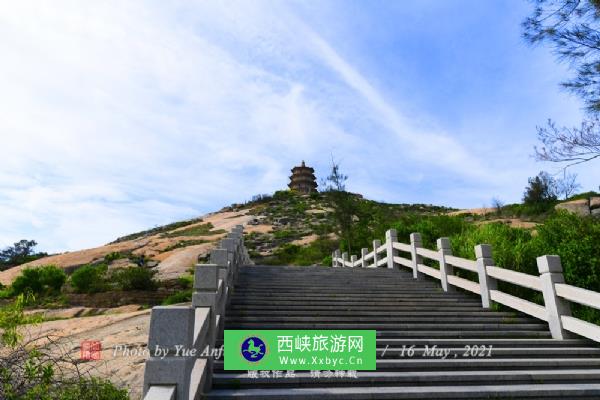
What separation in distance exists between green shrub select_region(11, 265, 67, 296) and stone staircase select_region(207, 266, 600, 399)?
39.8 ft

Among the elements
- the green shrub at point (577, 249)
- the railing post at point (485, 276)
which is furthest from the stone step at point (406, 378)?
the railing post at point (485, 276)

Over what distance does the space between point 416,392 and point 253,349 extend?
1879 mm

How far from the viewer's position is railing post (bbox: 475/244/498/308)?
7191mm

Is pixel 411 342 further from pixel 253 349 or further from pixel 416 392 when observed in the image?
pixel 253 349

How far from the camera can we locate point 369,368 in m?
4.39

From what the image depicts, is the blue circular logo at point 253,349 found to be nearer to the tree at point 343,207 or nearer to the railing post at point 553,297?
the railing post at point 553,297

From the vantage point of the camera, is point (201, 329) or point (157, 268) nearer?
point (201, 329)

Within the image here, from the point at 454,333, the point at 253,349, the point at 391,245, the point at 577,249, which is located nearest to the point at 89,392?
the point at 253,349

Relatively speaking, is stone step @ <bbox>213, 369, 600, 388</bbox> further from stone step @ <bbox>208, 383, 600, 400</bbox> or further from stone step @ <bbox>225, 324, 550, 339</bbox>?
stone step @ <bbox>225, 324, 550, 339</bbox>

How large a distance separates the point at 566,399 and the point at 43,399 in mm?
5459

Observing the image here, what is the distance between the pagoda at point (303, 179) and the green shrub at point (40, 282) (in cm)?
5902

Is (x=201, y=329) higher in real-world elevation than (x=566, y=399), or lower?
higher

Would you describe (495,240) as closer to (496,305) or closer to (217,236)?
(496,305)

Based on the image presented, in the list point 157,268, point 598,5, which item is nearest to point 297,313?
point 598,5
